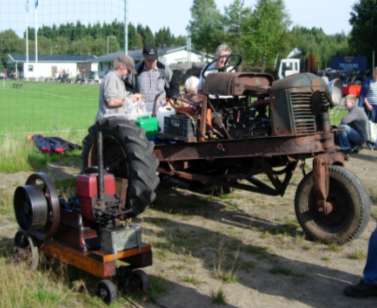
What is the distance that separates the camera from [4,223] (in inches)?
269

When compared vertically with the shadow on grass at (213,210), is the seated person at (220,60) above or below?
above

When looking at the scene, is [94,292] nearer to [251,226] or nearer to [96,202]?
[96,202]

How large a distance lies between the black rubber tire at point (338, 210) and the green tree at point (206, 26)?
5783 centimetres

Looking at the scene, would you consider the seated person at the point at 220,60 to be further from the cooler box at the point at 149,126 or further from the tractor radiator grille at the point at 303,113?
the tractor radiator grille at the point at 303,113

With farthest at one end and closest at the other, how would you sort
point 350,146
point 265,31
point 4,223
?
point 265,31
point 350,146
point 4,223

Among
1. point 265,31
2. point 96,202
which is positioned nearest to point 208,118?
point 96,202

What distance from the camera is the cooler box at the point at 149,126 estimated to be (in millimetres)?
7282

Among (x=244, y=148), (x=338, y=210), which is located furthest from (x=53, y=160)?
(x=338, y=210)

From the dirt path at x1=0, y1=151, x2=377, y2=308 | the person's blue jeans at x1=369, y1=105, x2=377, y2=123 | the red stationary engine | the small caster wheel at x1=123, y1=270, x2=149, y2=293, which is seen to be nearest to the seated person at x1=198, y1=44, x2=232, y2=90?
the dirt path at x1=0, y1=151, x2=377, y2=308

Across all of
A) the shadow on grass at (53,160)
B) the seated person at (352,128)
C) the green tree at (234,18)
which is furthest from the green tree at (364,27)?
the shadow on grass at (53,160)

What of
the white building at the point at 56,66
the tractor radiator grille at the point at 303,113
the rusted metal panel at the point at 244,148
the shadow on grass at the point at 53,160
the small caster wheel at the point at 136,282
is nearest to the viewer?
the small caster wheel at the point at 136,282

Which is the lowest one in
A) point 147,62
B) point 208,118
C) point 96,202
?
point 96,202

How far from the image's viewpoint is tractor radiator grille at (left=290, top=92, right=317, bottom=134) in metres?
6.24

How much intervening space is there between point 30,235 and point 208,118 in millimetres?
2507
